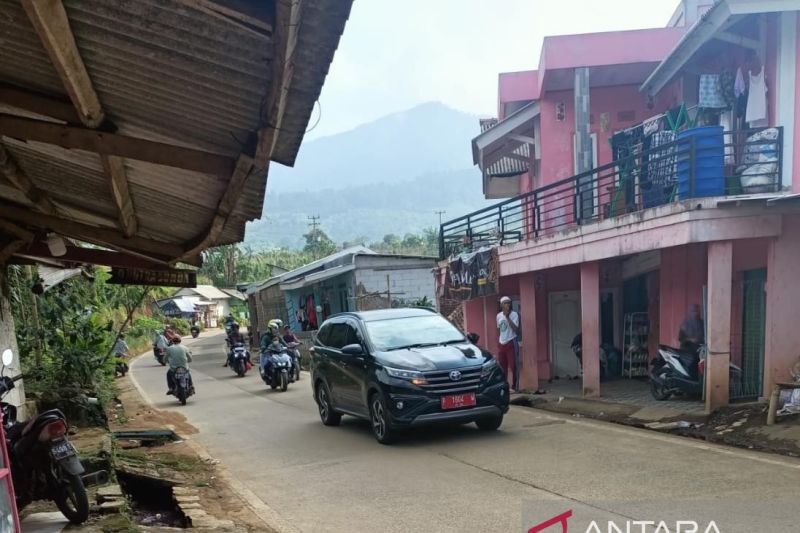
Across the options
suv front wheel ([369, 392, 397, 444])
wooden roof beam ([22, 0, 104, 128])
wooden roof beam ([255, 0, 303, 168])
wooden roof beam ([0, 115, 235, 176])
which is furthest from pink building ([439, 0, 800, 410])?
wooden roof beam ([22, 0, 104, 128])

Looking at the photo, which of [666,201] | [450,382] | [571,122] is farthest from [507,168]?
[450,382]

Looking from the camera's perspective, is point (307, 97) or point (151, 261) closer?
point (307, 97)

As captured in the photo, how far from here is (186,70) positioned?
3248 mm

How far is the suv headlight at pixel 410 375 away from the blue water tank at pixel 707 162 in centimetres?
451

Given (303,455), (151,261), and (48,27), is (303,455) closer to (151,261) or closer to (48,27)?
(151,261)

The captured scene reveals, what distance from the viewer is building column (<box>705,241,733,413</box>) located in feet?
28.4

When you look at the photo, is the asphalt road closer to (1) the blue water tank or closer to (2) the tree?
(1) the blue water tank

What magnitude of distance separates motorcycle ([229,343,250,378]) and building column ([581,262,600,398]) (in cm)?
1362

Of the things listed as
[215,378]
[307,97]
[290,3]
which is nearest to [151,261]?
[307,97]

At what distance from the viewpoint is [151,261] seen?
367 inches

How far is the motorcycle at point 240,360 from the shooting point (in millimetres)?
21891

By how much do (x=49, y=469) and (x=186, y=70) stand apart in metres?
3.85

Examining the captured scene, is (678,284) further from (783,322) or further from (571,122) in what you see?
(571,122)

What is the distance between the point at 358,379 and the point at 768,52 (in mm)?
7580
